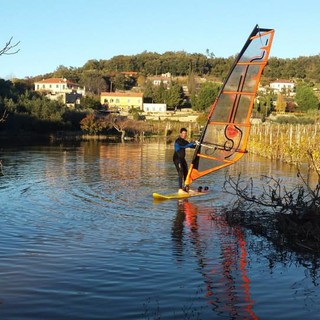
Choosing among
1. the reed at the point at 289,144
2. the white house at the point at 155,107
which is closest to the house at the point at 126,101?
the white house at the point at 155,107

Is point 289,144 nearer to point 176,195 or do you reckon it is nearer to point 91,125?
point 176,195

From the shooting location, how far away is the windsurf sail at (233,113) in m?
11.2

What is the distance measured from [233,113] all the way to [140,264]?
616 cm

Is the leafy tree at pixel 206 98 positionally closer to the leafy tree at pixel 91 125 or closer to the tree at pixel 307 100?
the tree at pixel 307 100

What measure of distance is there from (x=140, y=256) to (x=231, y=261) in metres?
1.29

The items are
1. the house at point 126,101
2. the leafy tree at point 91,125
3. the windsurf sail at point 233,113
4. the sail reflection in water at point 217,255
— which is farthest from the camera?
the house at point 126,101

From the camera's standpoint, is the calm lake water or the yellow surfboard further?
the yellow surfboard

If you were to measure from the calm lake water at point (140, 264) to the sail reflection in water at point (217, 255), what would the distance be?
0.05 feet

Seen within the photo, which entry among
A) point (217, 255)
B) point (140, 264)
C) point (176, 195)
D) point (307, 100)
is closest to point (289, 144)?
point (176, 195)

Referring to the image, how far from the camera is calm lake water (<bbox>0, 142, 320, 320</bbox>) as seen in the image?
496 centimetres

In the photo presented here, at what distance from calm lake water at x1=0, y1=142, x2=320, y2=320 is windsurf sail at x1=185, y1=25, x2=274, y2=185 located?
1035mm

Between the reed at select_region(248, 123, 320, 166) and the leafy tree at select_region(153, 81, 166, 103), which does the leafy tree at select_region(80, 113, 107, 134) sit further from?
the leafy tree at select_region(153, 81, 166, 103)

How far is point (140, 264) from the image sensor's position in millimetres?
6535

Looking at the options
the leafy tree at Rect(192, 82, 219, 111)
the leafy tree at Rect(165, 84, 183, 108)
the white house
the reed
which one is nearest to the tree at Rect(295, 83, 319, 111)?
the leafy tree at Rect(192, 82, 219, 111)
